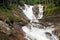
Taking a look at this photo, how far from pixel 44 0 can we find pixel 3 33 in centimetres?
5220

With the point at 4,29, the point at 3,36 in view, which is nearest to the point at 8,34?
the point at 4,29

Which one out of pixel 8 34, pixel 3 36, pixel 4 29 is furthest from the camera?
pixel 4 29

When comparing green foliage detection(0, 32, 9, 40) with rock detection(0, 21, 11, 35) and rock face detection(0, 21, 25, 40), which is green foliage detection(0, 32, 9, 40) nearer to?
rock face detection(0, 21, 25, 40)

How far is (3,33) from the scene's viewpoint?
2419 centimetres

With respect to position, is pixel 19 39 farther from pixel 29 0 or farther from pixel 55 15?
pixel 29 0

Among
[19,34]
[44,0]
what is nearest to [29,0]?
[44,0]

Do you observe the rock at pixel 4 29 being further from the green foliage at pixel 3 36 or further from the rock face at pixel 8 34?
the green foliage at pixel 3 36

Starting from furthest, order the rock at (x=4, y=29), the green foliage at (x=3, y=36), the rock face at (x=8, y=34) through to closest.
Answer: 1. the rock at (x=4, y=29)
2. the rock face at (x=8, y=34)
3. the green foliage at (x=3, y=36)

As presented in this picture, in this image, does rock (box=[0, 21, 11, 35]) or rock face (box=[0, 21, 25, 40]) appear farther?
rock (box=[0, 21, 11, 35])

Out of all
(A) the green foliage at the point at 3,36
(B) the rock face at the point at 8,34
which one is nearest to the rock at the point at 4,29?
(B) the rock face at the point at 8,34

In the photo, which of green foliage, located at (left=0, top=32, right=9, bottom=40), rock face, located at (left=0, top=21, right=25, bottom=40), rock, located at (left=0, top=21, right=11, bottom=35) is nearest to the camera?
green foliage, located at (left=0, top=32, right=9, bottom=40)

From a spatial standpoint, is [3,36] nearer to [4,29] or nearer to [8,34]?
[8,34]

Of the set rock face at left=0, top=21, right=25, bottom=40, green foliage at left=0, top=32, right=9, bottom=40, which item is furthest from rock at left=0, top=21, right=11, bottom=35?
green foliage at left=0, top=32, right=9, bottom=40

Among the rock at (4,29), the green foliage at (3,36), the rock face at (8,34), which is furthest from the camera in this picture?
the rock at (4,29)
